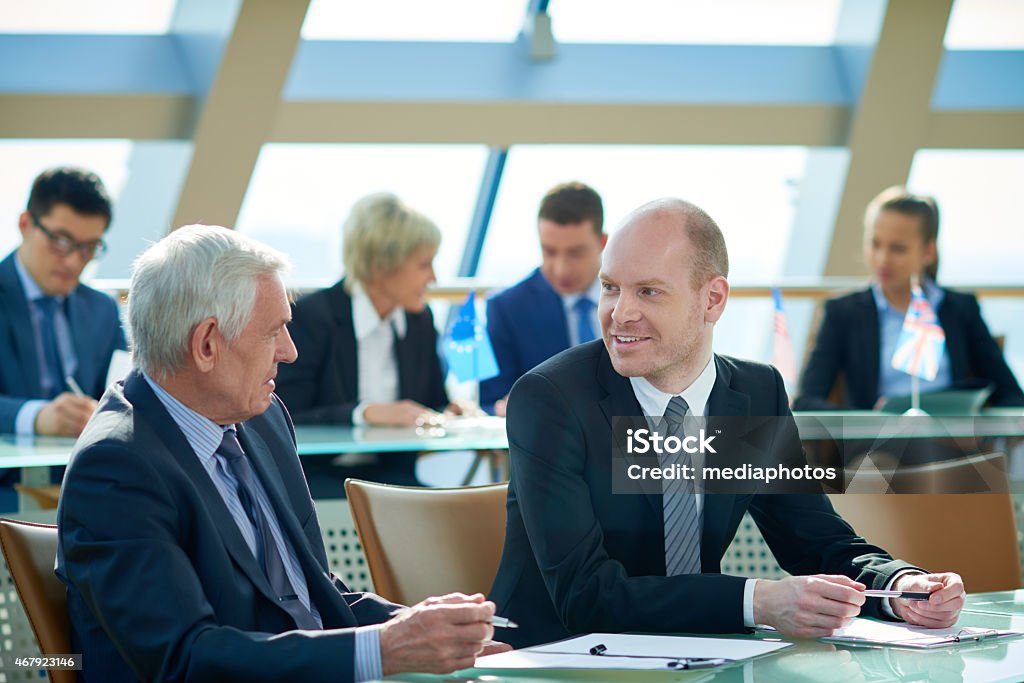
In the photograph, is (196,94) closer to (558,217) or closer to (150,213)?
(150,213)

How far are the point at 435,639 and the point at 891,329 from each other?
11.2ft

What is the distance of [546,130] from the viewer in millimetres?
6891

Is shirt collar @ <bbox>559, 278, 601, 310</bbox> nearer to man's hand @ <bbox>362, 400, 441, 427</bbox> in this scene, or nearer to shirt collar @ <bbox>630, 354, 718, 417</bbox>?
man's hand @ <bbox>362, 400, 441, 427</bbox>

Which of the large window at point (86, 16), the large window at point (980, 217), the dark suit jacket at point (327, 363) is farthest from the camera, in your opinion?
the large window at point (980, 217)

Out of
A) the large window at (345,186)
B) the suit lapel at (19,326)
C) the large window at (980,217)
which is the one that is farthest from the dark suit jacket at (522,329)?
the large window at (980,217)

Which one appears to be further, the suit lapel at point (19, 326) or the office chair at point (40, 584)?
the suit lapel at point (19, 326)

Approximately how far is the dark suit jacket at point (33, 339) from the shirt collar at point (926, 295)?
265 centimetres

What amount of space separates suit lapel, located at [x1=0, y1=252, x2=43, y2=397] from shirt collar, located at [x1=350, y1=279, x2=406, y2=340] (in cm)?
102

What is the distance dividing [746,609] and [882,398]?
9.07 ft

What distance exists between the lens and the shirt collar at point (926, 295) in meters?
4.66

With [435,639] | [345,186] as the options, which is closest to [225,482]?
[435,639]

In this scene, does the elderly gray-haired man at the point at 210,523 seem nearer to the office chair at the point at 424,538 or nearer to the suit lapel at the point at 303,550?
the suit lapel at the point at 303,550

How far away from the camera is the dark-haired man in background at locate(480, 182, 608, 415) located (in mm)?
4324

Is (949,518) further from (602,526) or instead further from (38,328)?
(38,328)
